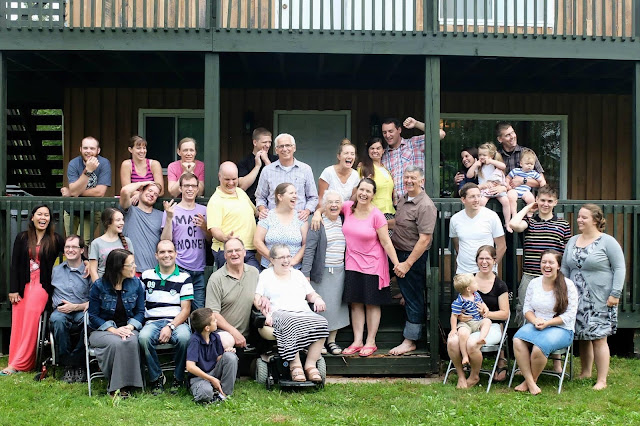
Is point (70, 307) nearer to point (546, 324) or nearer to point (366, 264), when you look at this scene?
point (366, 264)

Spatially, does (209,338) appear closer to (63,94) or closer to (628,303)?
(628,303)

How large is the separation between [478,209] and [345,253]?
4.31 feet

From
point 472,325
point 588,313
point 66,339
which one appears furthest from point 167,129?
point 588,313

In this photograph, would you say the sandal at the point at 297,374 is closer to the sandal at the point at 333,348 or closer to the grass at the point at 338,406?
the grass at the point at 338,406

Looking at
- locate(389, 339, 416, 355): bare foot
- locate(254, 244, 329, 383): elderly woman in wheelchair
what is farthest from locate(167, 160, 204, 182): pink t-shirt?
locate(389, 339, 416, 355): bare foot

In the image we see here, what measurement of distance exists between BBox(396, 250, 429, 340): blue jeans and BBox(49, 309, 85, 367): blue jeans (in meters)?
2.92

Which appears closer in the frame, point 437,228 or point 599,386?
point 599,386

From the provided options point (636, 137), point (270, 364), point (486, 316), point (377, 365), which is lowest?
point (377, 365)

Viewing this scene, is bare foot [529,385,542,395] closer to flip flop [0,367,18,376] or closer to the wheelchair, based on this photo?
the wheelchair

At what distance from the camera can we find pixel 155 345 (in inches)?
253

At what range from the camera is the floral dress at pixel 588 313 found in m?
6.80

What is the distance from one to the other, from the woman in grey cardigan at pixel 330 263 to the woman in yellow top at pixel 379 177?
62 centimetres

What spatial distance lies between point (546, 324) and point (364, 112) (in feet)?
16.2

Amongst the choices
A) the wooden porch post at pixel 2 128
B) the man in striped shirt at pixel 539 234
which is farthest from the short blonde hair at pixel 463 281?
the wooden porch post at pixel 2 128
